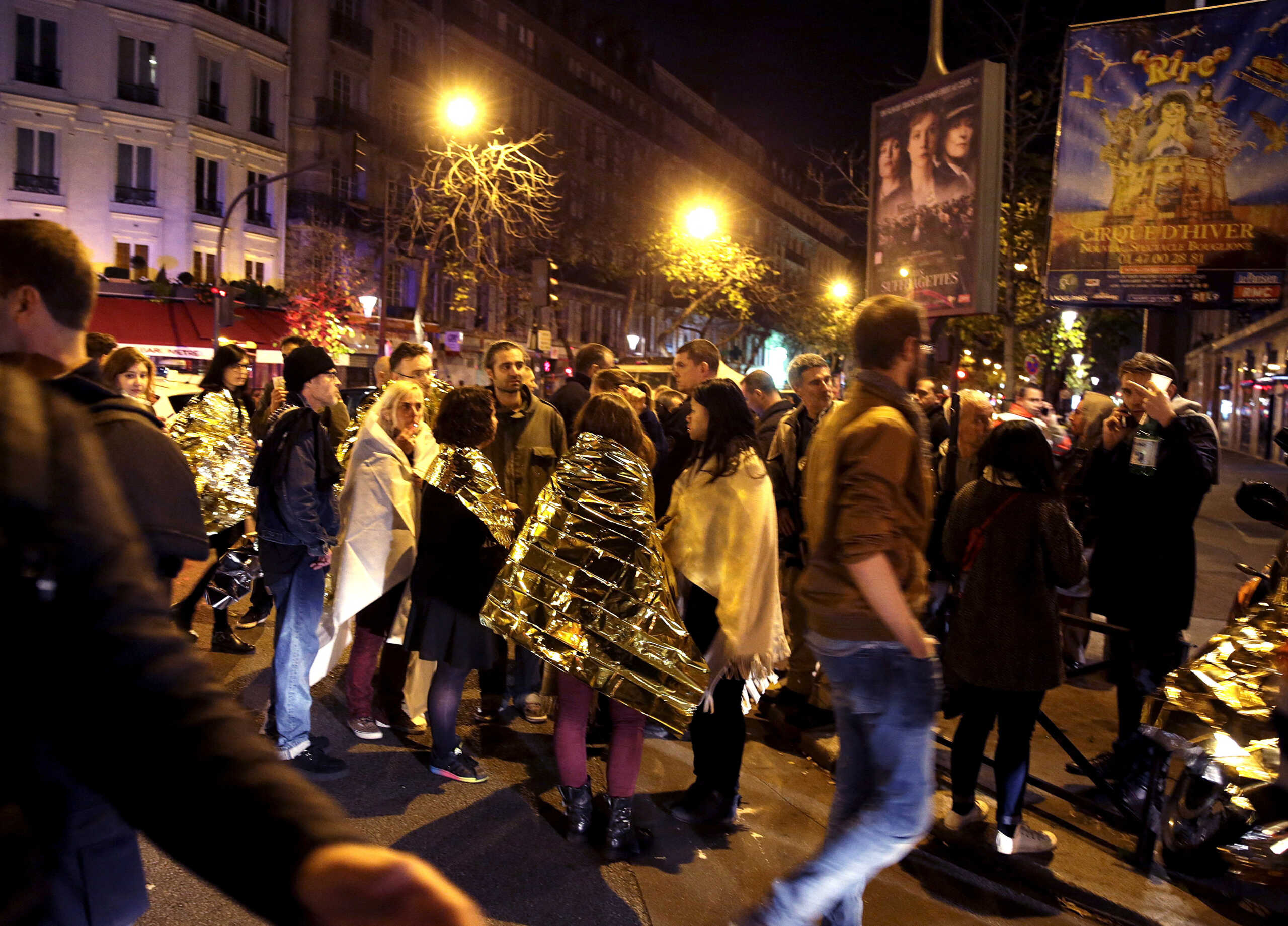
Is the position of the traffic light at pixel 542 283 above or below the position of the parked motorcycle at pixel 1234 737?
above

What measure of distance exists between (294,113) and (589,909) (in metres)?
42.0

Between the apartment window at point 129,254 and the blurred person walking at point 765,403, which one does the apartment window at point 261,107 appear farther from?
the blurred person walking at point 765,403

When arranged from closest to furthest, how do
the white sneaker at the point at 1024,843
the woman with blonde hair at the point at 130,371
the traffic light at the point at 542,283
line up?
the white sneaker at the point at 1024,843
the woman with blonde hair at the point at 130,371
the traffic light at the point at 542,283

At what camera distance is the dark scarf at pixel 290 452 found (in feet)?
16.6

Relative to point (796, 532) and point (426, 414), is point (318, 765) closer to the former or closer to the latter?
point (426, 414)

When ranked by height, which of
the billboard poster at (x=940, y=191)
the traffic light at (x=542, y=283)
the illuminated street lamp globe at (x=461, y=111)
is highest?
the illuminated street lamp globe at (x=461, y=111)

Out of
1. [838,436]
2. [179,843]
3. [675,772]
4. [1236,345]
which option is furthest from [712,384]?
[1236,345]

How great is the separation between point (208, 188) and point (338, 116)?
6804 millimetres

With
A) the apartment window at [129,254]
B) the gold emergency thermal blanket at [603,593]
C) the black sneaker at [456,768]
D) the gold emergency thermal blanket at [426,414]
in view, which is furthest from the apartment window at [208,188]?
the gold emergency thermal blanket at [603,593]

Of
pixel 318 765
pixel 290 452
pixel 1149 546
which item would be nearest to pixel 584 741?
pixel 318 765

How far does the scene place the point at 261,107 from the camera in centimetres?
3862

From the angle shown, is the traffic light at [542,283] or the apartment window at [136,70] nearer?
the traffic light at [542,283]

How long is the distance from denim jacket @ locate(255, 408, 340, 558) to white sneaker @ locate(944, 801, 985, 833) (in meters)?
3.37

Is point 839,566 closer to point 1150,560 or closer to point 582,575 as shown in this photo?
point 582,575
